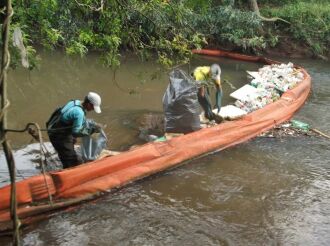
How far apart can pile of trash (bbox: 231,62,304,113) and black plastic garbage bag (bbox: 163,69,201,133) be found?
76.3 inches

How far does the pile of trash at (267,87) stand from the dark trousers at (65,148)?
14.1 feet

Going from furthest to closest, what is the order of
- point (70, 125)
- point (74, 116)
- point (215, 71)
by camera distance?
1. point (215, 71)
2. point (70, 125)
3. point (74, 116)

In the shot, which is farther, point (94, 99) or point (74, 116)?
point (94, 99)

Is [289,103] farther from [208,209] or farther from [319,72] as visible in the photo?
[319,72]

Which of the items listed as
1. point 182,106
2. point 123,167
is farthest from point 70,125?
point 182,106

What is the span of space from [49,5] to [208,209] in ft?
10.5

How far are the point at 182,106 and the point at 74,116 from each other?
2.36m

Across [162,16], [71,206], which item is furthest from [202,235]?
[162,16]

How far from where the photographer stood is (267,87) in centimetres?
1003

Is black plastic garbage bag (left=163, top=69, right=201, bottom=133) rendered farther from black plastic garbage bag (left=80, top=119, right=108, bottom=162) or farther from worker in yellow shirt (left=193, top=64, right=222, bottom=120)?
black plastic garbage bag (left=80, top=119, right=108, bottom=162)

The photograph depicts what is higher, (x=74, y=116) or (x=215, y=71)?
(x=215, y=71)

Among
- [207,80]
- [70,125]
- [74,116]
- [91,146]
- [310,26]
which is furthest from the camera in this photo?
[310,26]

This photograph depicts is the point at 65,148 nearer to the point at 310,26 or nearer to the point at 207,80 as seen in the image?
the point at 207,80

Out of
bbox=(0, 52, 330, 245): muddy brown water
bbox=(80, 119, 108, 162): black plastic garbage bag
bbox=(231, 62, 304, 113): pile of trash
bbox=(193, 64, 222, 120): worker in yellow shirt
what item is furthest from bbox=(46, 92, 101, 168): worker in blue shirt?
bbox=(231, 62, 304, 113): pile of trash
